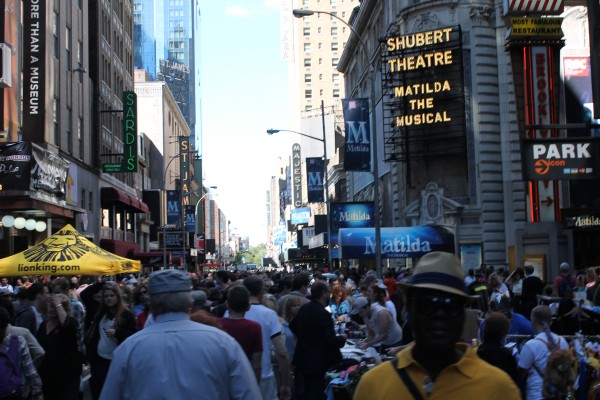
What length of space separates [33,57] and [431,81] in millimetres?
18359

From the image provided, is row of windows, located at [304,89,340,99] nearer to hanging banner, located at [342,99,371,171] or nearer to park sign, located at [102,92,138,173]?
park sign, located at [102,92,138,173]

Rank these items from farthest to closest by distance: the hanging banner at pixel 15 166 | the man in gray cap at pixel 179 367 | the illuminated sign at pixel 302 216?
the illuminated sign at pixel 302 216 → the hanging banner at pixel 15 166 → the man in gray cap at pixel 179 367

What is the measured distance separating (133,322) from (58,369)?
0.97 metres

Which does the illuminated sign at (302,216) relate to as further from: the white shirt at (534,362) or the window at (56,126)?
the white shirt at (534,362)

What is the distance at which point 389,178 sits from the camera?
5050 centimetres

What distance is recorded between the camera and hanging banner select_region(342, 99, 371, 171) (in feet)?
116

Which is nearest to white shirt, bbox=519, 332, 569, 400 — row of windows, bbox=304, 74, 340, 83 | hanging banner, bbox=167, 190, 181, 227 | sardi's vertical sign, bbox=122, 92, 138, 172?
sardi's vertical sign, bbox=122, 92, 138, 172

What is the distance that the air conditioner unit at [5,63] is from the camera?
28.1 metres

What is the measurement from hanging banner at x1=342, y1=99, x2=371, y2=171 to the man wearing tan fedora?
104 ft

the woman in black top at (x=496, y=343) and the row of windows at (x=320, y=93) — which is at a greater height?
the row of windows at (x=320, y=93)

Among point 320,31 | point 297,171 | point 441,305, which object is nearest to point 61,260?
point 441,305

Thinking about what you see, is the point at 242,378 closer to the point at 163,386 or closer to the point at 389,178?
the point at 163,386

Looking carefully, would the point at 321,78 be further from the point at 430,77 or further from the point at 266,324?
A: the point at 266,324

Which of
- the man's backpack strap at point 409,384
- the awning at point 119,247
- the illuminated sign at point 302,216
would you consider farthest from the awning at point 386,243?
the illuminated sign at point 302,216
